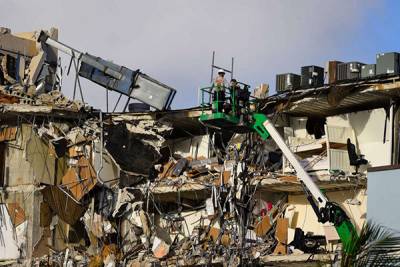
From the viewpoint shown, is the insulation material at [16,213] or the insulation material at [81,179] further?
the insulation material at [16,213]

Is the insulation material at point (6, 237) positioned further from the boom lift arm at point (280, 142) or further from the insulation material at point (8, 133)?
the boom lift arm at point (280, 142)

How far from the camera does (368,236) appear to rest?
1348 centimetres

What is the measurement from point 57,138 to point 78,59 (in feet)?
8.77

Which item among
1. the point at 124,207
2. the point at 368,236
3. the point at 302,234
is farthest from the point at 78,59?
the point at 368,236

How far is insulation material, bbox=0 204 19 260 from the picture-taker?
97.1ft

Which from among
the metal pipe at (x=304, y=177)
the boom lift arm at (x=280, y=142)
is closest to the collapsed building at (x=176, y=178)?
the boom lift arm at (x=280, y=142)

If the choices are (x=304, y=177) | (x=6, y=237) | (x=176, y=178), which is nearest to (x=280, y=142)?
(x=304, y=177)

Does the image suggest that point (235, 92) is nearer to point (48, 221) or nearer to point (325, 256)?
point (325, 256)

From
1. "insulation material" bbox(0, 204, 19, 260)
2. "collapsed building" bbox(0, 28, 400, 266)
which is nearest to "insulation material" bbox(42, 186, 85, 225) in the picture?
"collapsed building" bbox(0, 28, 400, 266)

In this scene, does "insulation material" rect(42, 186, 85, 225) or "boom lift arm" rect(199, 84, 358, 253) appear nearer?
"boom lift arm" rect(199, 84, 358, 253)

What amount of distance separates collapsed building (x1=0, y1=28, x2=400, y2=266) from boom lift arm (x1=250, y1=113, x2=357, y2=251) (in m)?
1.79

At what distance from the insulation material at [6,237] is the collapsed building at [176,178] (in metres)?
0.03

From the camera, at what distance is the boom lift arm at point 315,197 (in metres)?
22.4

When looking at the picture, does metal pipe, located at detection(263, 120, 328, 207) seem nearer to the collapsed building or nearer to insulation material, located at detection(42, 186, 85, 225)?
the collapsed building
